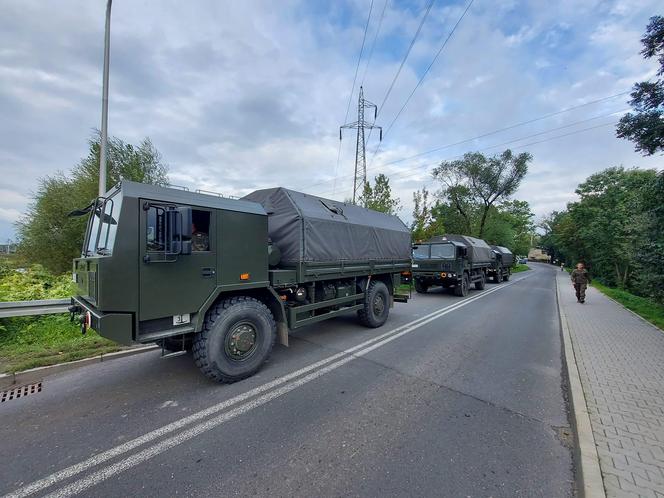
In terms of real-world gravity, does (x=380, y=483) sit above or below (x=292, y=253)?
below

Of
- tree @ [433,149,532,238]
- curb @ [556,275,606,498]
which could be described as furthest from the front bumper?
tree @ [433,149,532,238]

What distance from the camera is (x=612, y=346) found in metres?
6.00

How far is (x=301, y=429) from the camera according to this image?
3082 mm

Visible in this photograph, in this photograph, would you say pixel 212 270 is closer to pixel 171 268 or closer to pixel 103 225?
pixel 171 268

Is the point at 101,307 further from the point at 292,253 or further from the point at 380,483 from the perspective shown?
the point at 380,483

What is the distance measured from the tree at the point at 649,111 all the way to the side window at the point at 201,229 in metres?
11.2

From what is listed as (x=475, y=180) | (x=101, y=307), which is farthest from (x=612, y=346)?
(x=475, y=180)

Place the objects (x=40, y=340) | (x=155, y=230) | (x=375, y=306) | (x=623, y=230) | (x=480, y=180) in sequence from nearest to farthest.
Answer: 1. (x=155, y=230)
2. (x=40, y=340)
3. (x=375, y=306)
4. (x=623, y=230)
5. (x=480, y=180)

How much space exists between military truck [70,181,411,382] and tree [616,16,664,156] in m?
8.81

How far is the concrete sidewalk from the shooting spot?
2.41 metres

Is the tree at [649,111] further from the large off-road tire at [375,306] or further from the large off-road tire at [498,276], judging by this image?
the large off-road tire at [498,276]

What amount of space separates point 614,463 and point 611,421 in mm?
881

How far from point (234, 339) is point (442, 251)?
1177 centimetres

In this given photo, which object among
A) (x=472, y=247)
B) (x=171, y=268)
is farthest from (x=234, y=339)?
(x=472, y=247)
